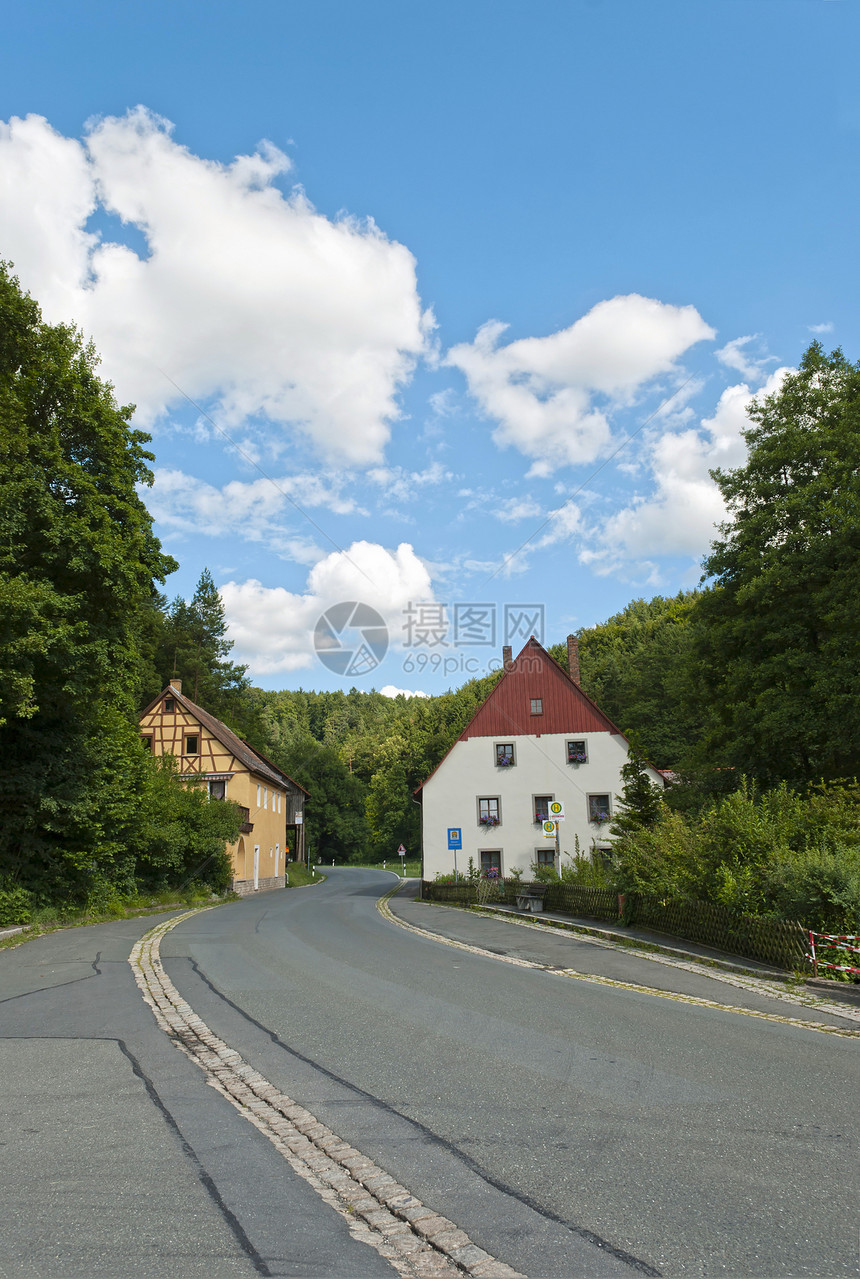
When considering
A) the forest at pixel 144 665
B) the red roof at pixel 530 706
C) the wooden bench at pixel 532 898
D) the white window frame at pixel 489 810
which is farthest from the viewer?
the red roof at pixel 530 706

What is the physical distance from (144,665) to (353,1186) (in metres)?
25.3

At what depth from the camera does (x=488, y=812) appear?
4056 cm

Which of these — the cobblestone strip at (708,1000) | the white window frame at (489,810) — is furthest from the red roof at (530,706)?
the cobblestone strip at (708,1000)

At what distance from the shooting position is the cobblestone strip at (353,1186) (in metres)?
3.71

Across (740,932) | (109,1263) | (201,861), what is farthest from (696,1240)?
(201,861)

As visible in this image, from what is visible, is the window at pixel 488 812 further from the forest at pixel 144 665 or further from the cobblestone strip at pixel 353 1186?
the cobblestone strip at pixel 353 1186

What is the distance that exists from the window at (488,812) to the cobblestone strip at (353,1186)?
3320 cm

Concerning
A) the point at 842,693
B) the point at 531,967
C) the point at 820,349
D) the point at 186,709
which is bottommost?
the point at 531,967

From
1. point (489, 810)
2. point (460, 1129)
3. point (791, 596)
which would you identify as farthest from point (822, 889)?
point (489, 810)

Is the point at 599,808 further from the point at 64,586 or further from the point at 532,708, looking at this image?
the point at 64,586

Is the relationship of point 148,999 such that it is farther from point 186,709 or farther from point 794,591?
point 186,709

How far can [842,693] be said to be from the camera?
2334cm

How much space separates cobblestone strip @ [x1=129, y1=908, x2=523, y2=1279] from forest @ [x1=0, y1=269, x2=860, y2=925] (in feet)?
30.5

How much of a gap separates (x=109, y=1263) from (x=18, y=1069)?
4.27 m
